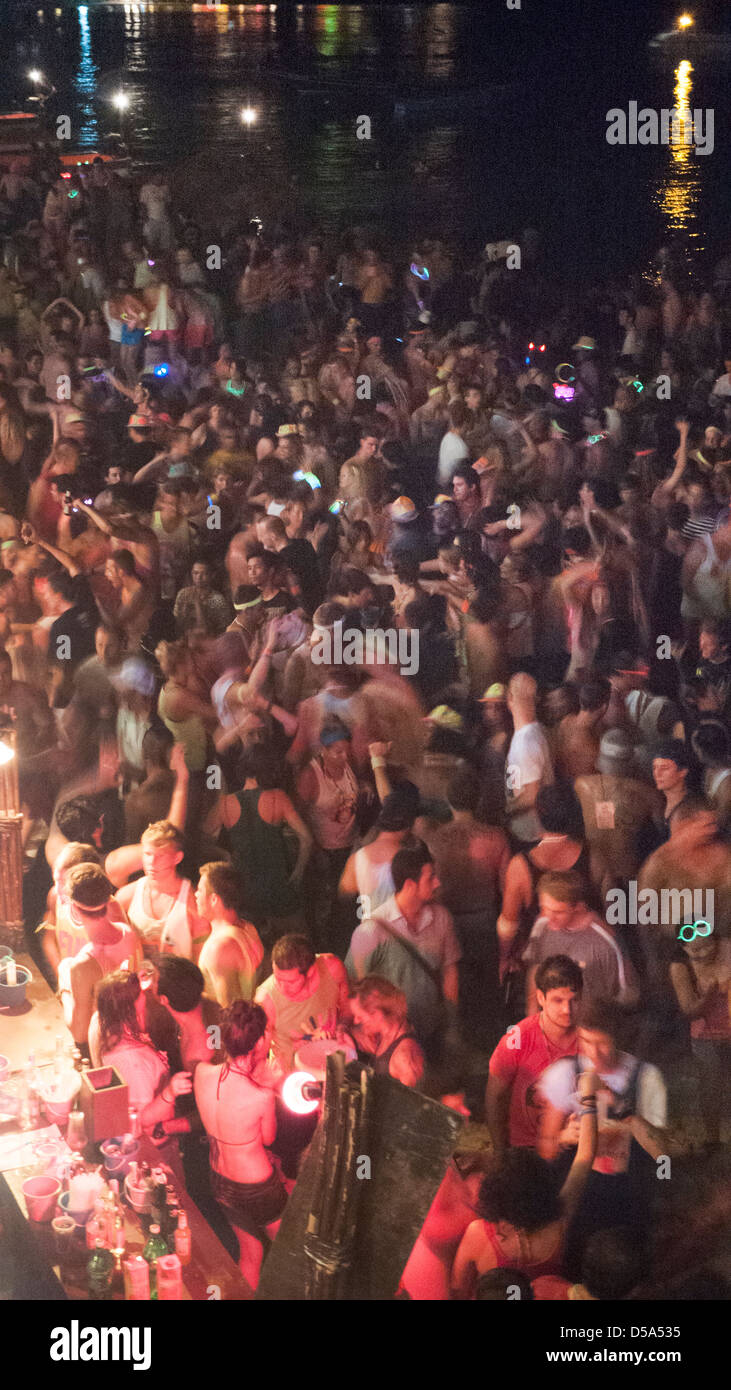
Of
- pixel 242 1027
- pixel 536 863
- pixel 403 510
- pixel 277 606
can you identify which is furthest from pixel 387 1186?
pixel 403 510

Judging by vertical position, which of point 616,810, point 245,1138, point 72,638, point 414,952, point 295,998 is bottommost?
point 245,1138

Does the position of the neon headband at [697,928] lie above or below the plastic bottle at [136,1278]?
above

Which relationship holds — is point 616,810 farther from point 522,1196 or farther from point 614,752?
point 522,1196

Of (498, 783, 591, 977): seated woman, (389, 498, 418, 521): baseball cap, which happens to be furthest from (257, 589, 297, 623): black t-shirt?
(498, 783, 591, 977): seated woman

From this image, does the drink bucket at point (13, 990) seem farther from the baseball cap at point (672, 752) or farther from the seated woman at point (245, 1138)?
the baseball cap at point (672, 752)

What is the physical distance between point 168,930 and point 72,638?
1.74 metres

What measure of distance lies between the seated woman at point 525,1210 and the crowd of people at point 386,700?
2cm

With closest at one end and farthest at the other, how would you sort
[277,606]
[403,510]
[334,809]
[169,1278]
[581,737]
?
[169,1278] → [581,737] → [334,809] → [277,606] → [403,510]

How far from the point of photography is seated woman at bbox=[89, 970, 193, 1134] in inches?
222

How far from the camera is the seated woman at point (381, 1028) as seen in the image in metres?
5.64

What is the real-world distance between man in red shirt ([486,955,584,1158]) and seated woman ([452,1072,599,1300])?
114 mm

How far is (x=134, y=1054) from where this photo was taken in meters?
5.70

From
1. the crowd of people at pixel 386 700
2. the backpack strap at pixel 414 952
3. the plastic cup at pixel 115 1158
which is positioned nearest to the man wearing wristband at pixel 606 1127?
the crowd of people at pixel 386 700
